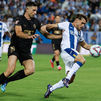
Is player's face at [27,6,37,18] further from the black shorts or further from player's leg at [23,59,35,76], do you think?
player's leg at [23,59,35,76]

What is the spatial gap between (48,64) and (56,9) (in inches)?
547

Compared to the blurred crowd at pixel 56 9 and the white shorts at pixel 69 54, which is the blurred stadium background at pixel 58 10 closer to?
the blurred crowd at pixel 56 9

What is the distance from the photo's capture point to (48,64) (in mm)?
16484

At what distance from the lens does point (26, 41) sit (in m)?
7.89

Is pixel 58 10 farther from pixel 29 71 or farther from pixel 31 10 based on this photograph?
pixel 29 71


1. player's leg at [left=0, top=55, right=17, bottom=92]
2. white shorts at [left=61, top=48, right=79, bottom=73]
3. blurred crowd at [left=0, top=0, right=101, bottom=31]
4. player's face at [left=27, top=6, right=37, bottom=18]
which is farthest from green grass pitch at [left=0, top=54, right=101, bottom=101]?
blurred crowd at [left=0, top=0, right=101, bottom=31]

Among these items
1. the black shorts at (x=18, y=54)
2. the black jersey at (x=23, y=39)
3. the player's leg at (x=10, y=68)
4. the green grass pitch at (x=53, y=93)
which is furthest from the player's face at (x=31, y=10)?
the green grass pitch at (x=53, y=93)

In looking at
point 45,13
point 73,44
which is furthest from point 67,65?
point 45,13

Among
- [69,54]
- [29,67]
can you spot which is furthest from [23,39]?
[69,54]

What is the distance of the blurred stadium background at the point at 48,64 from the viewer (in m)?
7.89

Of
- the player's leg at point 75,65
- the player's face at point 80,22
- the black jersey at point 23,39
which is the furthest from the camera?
the player's face at point 80,22

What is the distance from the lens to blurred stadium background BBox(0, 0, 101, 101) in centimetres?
789

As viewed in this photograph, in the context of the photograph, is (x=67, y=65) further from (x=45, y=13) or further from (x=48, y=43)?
(x=45, y=13)

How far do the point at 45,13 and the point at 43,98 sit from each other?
21530 mm
